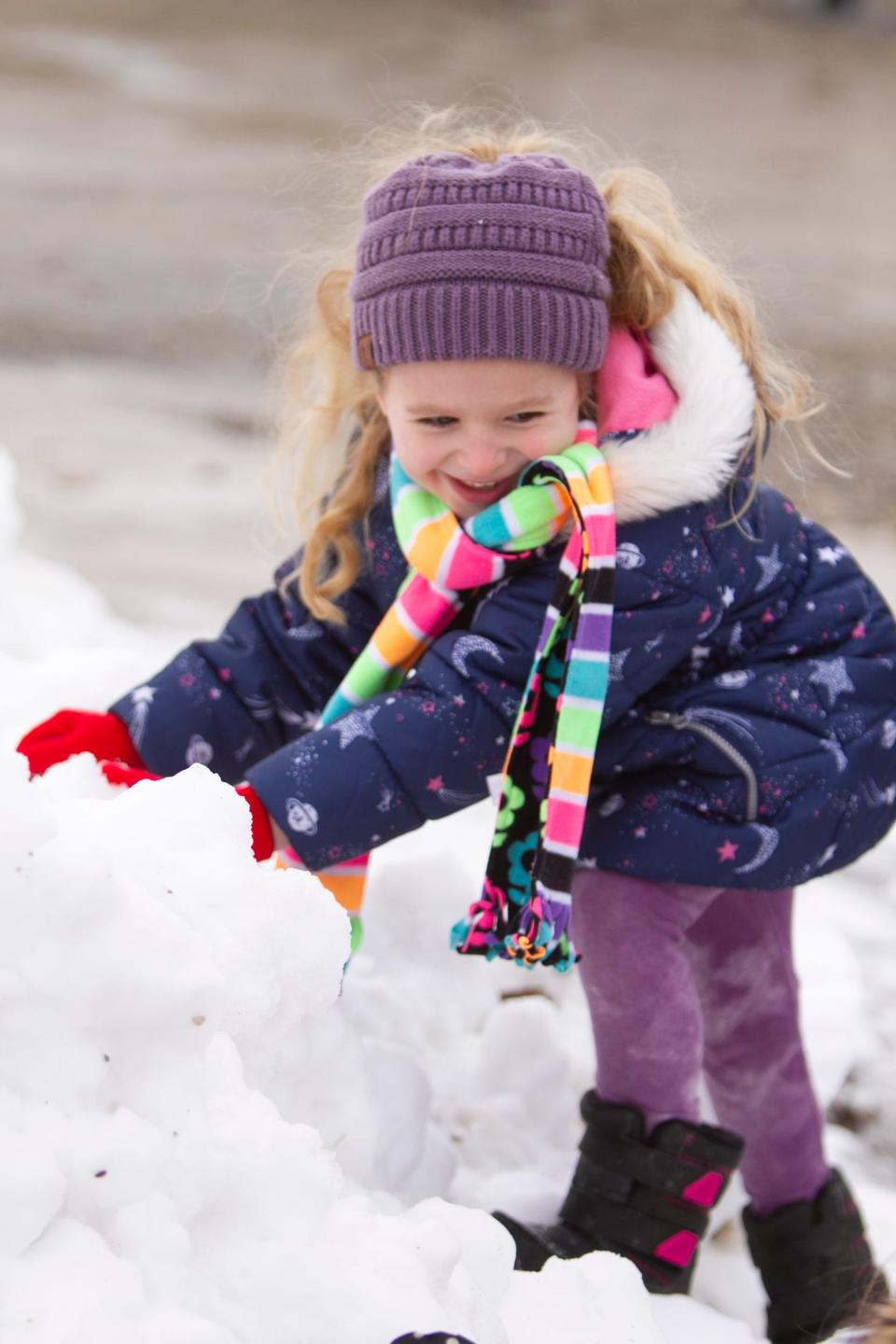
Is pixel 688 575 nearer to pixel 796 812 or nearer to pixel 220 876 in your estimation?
pixel 796 812

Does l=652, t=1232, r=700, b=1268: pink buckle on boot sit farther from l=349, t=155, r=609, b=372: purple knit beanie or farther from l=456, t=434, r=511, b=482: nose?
l=349, t=155, r=609, b=372: purple knit beanie

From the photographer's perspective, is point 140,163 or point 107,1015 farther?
point 140,163

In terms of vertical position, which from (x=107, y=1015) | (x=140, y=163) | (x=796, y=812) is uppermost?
(x=140, y=163)

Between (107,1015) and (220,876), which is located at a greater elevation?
(220,876)

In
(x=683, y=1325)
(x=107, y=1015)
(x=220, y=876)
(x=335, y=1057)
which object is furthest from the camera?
(x=335, y=1057)

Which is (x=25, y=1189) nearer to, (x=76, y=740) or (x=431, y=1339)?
(x=431, y=1339)

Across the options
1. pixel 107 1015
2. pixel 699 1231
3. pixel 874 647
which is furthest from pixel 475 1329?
pixel 874 647

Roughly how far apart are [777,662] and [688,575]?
0.62 ft

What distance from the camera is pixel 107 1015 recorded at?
105cm

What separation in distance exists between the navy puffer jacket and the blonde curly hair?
0.16ft

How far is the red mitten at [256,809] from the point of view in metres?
1.63

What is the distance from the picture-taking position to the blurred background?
4.04 m

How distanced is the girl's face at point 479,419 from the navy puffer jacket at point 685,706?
8 centimetres

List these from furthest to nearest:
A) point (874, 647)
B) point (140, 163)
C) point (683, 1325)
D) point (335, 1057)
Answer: point (140, 163) → point (874, 647) → point (335, 1057) → point (683, 1325)
